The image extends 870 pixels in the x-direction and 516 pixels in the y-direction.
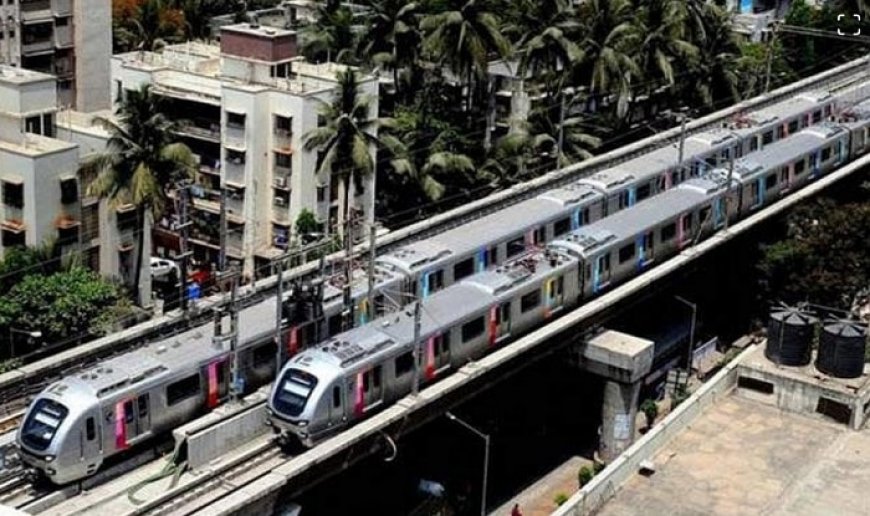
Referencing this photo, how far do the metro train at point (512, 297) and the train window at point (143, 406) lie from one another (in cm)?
338

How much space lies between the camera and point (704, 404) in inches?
1591

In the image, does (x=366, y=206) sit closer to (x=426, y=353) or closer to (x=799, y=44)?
(x=426, y=353)

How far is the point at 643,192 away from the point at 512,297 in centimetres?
1630

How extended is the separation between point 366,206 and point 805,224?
21645mm

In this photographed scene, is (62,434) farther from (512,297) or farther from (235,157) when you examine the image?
(235,157)

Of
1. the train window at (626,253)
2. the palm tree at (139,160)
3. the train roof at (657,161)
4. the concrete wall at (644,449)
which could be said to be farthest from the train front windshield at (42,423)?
the train roof at (657,161)

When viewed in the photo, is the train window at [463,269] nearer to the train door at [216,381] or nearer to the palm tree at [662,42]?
the train door at [216,381]

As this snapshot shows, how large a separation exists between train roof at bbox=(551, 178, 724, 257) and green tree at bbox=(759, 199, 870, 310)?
389 centimetres

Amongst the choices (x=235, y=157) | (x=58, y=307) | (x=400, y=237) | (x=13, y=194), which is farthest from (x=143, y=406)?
(x=235, y=157)

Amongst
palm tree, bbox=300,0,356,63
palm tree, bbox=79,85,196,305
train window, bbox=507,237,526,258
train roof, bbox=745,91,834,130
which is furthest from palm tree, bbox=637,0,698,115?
palm tree, bbox=79,85,196,305

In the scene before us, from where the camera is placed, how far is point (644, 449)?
120 ft

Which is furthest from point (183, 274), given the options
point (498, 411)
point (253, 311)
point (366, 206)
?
point (366, 206)

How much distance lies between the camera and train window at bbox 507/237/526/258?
49.7m

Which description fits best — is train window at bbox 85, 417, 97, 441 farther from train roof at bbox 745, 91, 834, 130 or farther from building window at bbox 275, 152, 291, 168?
train roof at bbox 745, 91, 834, 130
